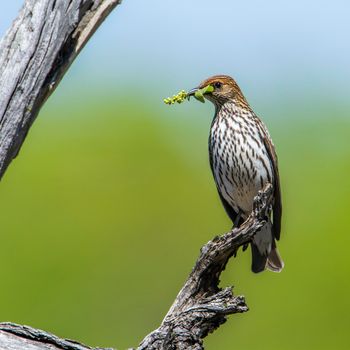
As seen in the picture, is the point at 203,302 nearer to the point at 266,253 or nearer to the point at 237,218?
the point at 266,253

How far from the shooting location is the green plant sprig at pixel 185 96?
728 centimetres

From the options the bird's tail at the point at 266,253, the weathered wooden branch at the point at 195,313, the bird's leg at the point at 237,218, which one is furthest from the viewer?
the bird's leg at the point at 237,218

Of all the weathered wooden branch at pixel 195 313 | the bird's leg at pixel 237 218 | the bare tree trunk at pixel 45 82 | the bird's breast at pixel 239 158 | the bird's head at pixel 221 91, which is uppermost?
the bird's head at pixel 221 91

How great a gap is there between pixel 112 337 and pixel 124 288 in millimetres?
1128

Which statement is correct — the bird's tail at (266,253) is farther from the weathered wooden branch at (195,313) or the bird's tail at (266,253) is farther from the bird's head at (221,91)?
the weathered wooden branch at (195,313)

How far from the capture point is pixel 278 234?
29.3 feet

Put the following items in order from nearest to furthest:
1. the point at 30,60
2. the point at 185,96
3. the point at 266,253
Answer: the point at 30,60 → the point at 185,96 → the point at 266,253

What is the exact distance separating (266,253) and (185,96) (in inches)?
75.9

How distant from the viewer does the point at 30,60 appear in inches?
243

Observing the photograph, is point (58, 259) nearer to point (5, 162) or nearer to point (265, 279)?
point (265, 279)

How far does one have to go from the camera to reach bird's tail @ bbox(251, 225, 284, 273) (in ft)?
29.5

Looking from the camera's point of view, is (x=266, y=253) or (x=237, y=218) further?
(x=237, y=218)

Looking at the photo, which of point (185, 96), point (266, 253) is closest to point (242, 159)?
point (266, 253)

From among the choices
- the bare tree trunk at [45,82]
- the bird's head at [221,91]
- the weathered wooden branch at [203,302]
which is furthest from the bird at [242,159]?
the bare tree trunk at [45,82]
